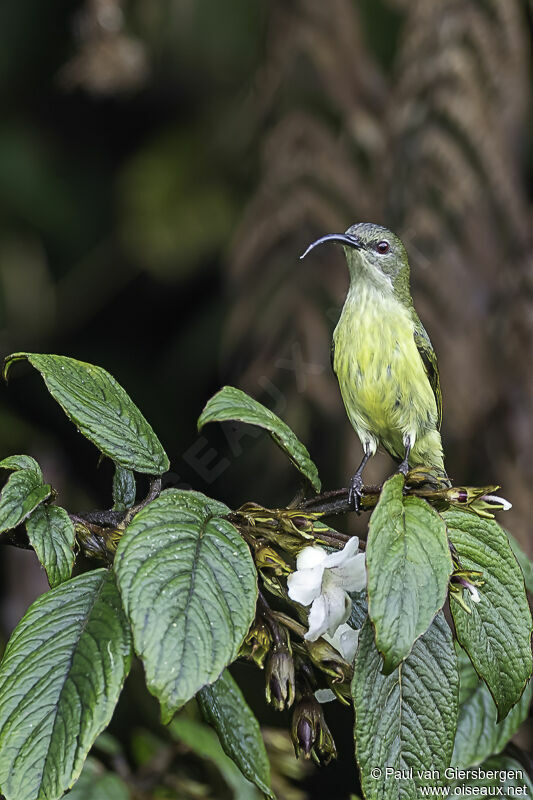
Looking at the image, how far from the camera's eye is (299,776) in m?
1.55

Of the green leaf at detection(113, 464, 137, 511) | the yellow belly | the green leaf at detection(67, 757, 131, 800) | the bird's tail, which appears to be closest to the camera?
the green leaf at detection(113, 464, 137, 511)

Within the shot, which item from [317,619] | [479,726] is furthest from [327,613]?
[479,726]

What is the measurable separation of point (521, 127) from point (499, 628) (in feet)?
8.47

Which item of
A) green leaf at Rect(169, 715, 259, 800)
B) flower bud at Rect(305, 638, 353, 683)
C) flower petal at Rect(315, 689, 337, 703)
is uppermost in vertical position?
flower bud at Rect(305, 638, 353, 683)

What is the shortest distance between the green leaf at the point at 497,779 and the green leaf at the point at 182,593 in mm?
438

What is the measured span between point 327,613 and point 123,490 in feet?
0.89

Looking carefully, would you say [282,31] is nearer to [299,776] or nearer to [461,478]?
[461,478]

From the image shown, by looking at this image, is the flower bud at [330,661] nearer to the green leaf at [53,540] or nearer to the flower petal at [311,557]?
the flower petal at [311,557]

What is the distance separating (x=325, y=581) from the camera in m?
0.75

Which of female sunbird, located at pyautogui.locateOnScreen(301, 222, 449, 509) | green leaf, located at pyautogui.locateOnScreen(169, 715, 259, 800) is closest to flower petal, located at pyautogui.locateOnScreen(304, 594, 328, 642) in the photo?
female sunbird, located at pyautogui.locateOnScreen(301, 222, 449, 509)

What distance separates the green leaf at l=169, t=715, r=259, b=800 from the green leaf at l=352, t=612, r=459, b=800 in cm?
68

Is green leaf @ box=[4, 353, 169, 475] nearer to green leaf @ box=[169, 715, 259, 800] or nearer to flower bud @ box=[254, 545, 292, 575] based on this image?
flower bud @ box=[254, 545, 292, 575]

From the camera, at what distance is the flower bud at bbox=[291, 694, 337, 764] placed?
0.73 metres

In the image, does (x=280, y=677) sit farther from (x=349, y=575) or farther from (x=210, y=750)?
(x=210, y=750)
